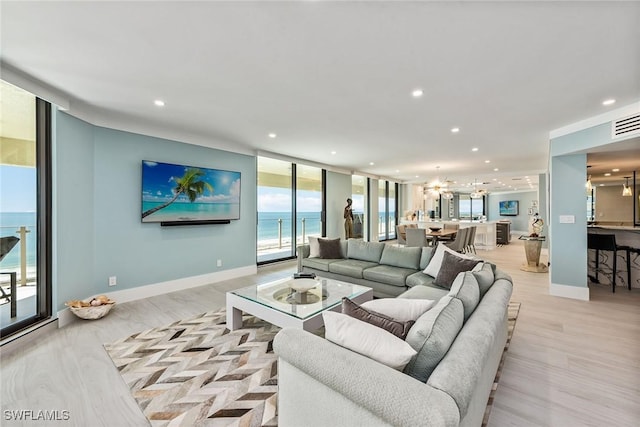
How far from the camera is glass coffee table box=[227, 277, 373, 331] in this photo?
7.84ft

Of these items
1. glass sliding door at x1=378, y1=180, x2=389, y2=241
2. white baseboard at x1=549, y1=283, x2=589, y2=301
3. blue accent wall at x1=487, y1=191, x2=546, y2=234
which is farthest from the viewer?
blue accent wall at x1=487, y1=191, x2=546, y2=234

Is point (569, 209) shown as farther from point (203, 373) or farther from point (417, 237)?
point (203, 373)

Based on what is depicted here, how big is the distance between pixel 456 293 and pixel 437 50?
178 centimetres

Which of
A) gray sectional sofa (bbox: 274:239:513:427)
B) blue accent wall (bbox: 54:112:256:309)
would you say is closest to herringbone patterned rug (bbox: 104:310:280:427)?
gray sectional sofa (bbox: 274:239:513:427)

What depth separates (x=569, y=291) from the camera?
160 inches

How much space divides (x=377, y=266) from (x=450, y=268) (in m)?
1.13

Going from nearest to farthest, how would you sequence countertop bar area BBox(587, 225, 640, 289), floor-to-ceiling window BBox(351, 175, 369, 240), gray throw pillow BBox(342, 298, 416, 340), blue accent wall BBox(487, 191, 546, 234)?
1. gray throw pillow BBox(342, 298, 416, 340)
2. countertop bar area BBox(587, 225, 640, 289)
3. floor-to-ceiling window BBox(351, 175, 369, 240)
4. blue accent wall BBox(487, 191, 546, 234)


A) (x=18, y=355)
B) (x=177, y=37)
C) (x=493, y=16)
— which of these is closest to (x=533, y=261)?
(x=493, y=16)

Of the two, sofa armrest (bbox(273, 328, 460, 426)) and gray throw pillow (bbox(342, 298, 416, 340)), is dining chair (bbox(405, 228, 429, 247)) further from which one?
sofa armrest (bbox(273, 328, 460, 426))

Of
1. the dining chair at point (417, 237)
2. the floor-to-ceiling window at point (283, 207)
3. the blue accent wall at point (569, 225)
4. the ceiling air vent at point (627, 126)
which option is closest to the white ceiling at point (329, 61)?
the ceiling air vent at point (627, 126)

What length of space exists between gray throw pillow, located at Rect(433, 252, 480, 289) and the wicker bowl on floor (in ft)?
13.0

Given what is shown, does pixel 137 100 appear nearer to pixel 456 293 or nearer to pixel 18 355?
pixel 18 355

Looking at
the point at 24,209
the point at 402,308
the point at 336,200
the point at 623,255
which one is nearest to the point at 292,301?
the point at 402,308

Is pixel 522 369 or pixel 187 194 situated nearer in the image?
pixel 522 369
